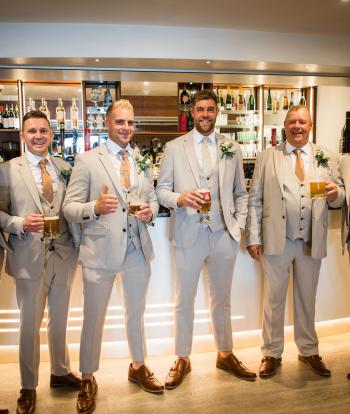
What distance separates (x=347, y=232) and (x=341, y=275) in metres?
0.87

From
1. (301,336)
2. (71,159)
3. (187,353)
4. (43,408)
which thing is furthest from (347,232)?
(71,159)

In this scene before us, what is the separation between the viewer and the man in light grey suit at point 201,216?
109 inches

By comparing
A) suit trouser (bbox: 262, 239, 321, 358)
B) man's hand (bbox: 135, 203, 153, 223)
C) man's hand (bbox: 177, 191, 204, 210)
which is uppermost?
man's hand (bbox: 177, 191, 204, 210)

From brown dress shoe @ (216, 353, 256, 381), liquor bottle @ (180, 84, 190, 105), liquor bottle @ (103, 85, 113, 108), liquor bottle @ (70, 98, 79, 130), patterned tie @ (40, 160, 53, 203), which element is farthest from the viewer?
liquor bottle @ (180, 84, 190, 105)

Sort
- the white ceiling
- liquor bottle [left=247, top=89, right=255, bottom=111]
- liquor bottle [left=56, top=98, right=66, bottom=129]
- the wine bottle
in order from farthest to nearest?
liquor bottle [left=247, top=89, right=255, bottom=111], the wine bottle, liquor bottle [left=56, top=98, right=66, bottom=129], the white ceiling

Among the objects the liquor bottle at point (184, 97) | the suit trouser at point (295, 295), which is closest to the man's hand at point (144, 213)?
the suit trouser at point (295, 295)

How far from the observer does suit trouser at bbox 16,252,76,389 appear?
247cm

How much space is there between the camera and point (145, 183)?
8.61 ft

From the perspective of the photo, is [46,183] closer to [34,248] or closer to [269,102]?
[34,248]

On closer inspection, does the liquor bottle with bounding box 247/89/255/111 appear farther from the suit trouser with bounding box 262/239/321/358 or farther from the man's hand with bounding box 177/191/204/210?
the man's hand with bounding box 177/191/204/210

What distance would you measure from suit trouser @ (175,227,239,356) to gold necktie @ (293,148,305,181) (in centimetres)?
65

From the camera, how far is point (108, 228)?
249cm

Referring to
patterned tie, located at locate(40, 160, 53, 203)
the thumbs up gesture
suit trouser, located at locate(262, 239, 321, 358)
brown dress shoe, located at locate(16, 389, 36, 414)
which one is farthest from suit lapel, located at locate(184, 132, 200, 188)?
brown dress shoe, located at locate(16, 389, 36, 414)

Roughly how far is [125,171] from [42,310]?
3.34 ft
